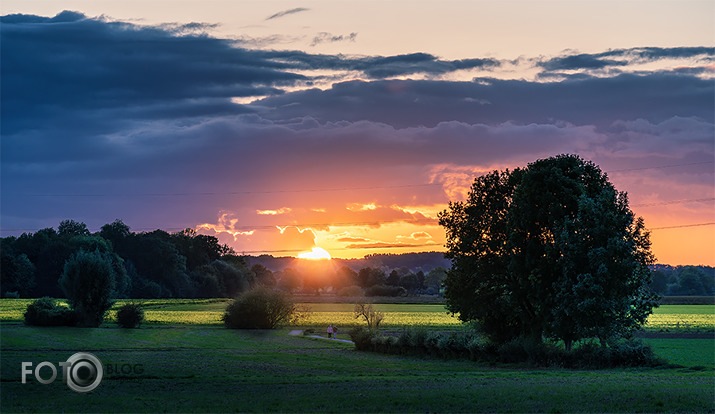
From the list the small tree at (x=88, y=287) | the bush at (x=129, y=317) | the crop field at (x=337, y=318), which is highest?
the small tree at (x=88, y=287)

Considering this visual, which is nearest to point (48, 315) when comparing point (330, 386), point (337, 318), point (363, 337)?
point (363, 337)

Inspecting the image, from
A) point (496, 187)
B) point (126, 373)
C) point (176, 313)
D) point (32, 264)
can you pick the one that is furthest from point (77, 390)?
point (32, 264)

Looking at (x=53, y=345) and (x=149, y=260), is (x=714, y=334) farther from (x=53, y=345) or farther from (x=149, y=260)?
(x=149, y=260)

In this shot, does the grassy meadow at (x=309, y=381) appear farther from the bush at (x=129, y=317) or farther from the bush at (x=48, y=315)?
the bush at (x=129, y=317)

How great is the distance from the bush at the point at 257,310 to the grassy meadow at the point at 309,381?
56.4ft

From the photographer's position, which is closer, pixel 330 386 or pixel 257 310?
pixel 330 386

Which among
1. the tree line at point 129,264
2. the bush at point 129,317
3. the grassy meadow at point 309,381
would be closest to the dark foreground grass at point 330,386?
the grassy meadow at point 309,381

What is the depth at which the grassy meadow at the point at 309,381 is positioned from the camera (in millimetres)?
29484

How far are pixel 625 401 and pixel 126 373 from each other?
28701 millimetres

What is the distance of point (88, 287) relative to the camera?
83.6m

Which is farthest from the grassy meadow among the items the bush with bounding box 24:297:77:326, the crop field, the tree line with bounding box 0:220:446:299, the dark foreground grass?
the tree line with bounding box 0:220:446:299

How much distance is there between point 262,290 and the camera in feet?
309

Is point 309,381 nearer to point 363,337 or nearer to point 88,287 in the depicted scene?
point 363,337

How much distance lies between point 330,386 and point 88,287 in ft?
184
